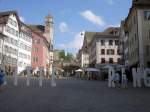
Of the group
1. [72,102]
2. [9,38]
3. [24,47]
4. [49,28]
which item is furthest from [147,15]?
[49,28]

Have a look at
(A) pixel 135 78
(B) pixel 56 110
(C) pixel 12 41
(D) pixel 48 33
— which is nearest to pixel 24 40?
(C) pixel 12 41

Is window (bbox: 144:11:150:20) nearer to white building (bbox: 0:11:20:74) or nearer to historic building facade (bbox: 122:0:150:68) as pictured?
historic building facade (bbox: 122:0:150:68)

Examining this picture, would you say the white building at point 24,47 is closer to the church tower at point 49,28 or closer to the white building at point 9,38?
the white building at point 9,38

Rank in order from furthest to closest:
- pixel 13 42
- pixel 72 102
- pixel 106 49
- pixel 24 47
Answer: pixel 24 47
pixel 106 49
pixel 13 42
pixel 72 102

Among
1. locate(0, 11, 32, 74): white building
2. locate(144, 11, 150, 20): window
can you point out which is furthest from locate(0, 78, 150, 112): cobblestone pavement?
locate(0, 11, 32, 74): white building

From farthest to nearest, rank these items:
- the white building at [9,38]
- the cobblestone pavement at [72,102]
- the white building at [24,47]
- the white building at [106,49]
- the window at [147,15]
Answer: the white building at [24,47], the white building at [106,49], the white building at [9,38], the window at [147,15], the cobblestone pavement at [72,102]

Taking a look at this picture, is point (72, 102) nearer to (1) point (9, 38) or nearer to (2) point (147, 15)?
(2) point (147, 15)

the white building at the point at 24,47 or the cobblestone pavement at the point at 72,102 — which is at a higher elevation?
the white building at the point at 24,47

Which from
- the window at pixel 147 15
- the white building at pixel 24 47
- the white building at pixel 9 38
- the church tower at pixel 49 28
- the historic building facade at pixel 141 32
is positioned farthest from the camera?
the church tower at pixel 49 28

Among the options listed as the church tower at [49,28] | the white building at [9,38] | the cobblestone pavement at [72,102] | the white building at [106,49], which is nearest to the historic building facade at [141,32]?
the cobblestone pavement at [72,102]

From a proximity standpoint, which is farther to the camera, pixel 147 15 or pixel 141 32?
pixel 147 15

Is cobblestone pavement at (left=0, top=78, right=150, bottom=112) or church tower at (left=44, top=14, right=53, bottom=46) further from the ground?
church tower at (left=44, top=14, right=53, bottom=46)

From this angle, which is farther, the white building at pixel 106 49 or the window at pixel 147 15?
the white building at pixel 106 49

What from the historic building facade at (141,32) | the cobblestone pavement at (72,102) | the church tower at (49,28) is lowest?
the cobblestone pavement at (72,102)
